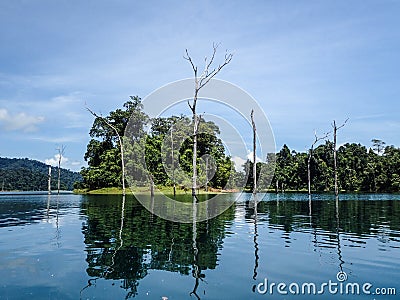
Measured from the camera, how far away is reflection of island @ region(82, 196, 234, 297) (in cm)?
1112

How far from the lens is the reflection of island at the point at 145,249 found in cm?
1112

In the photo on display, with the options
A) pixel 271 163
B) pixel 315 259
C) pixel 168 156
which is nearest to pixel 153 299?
pixel 315 259

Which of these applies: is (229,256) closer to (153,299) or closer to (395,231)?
(153,299)

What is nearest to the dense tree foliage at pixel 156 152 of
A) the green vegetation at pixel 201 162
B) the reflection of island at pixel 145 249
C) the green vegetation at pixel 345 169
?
the green vegetation at pixel 201 162

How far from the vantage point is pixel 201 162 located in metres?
84.6

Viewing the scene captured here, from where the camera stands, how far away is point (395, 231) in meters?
19.7

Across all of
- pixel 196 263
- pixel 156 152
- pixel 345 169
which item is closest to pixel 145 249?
pixel 196 263

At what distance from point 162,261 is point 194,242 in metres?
3.86

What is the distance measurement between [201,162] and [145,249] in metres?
70.3

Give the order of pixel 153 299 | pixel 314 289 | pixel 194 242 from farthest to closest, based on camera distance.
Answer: pixel 194 242 → pixel 314 289 → pixel 153 299

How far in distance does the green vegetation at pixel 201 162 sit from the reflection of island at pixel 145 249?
45.4m

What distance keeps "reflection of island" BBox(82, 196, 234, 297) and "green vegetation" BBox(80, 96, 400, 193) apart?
45.4 m

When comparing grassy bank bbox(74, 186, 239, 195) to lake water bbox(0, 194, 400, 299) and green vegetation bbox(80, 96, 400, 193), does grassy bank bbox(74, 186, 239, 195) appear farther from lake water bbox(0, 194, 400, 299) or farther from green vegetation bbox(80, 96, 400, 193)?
lake water bbox(0, 194, 400, 299)

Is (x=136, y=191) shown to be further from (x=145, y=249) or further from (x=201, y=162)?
(x=145, y=249)
